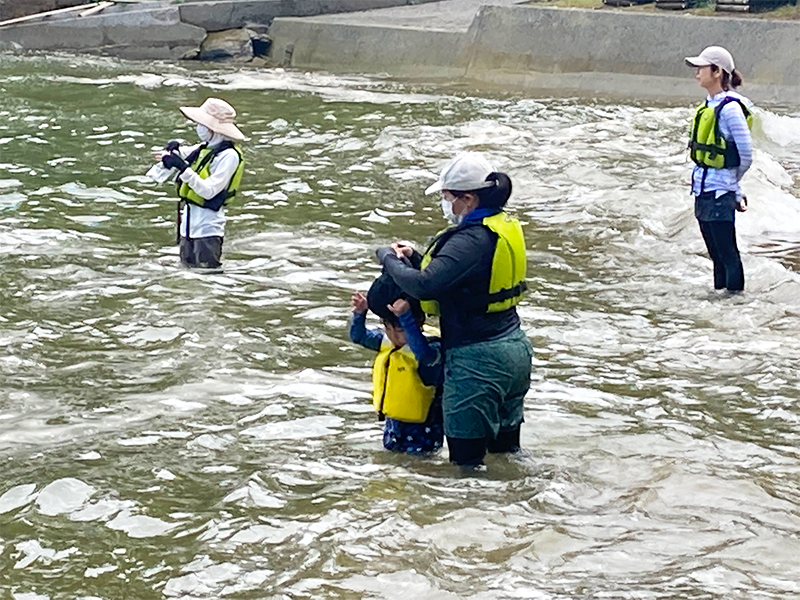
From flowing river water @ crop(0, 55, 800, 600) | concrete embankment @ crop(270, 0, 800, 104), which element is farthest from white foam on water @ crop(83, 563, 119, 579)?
concrete embankment @ crop(270, 0, 800, 104)

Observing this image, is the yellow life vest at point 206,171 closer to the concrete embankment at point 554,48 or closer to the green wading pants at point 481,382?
the green wading pants at point 481,382

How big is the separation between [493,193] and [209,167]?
4.83 m

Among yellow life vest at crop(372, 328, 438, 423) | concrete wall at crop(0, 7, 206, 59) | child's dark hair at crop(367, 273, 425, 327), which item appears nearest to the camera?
child's dark hair at crop(367, 273, 425, 327)

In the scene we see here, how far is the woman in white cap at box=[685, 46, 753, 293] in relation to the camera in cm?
1013

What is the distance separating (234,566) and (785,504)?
283cm

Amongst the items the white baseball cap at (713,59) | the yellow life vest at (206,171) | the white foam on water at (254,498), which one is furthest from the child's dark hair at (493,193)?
the yellow life vest at (206,171)

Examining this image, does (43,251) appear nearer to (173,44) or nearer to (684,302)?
(684,302)

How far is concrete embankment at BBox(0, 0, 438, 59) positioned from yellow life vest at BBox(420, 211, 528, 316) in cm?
2594

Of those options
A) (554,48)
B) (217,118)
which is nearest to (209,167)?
(217,118)

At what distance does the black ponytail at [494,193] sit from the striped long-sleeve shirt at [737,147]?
4319 millimetres

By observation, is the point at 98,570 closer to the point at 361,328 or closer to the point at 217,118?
the point at 361,328

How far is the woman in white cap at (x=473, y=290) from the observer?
20.8 ft

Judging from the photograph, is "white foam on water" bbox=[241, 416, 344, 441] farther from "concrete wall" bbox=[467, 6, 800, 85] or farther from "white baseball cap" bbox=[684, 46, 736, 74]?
"concrete wall" bbox=[467, 6, 800, 85]

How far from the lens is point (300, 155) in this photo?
19.0 m
